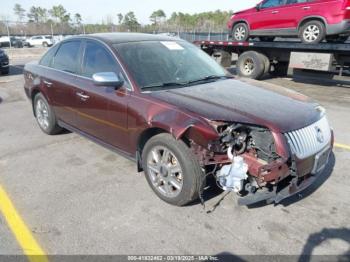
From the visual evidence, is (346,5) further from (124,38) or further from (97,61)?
(97,61)

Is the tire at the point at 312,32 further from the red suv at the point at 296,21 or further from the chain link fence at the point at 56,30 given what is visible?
the chain link fence at the point at 56,30

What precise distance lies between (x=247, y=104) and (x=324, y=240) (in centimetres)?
143

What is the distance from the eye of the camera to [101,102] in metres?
4.11

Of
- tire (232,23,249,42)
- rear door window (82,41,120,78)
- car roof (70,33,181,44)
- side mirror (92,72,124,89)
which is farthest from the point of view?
tire (232,23,249,42)

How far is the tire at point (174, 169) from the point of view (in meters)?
3.19

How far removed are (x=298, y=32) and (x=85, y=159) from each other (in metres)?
8.62

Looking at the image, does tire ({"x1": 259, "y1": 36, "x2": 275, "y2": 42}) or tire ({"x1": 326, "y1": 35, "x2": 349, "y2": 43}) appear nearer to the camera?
tire ({"x1": 326, "y1": 35, "x2": 349, "y2": 43})

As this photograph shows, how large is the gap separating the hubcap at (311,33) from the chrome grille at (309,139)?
7.65 metres

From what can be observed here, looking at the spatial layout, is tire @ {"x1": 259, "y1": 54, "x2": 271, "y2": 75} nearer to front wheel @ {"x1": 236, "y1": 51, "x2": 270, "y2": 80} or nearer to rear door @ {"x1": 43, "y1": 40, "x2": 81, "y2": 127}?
front wheel @ {"x1": 236, "y1": 51, "x2": 270, "y2": 80}

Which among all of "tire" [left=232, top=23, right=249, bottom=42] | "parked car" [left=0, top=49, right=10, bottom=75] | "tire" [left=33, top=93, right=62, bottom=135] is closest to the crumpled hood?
"tire" [left=33, top=93, right=62, bottom=135]

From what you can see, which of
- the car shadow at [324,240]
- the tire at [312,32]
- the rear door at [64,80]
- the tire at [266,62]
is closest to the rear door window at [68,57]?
the rear door at [64,80]

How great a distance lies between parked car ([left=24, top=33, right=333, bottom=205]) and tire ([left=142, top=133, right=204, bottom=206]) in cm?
1

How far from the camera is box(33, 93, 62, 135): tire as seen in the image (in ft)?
18.0

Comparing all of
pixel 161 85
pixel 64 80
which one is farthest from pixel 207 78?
pixel 64 80
